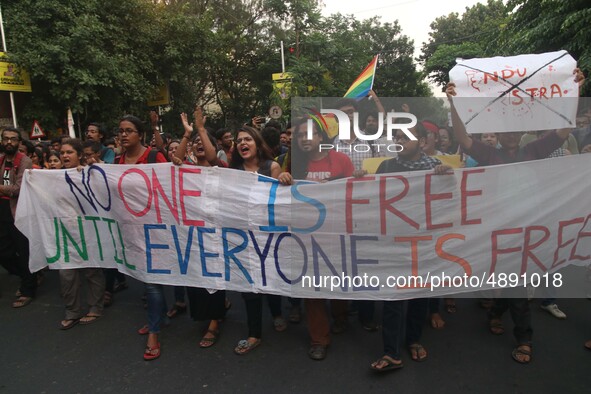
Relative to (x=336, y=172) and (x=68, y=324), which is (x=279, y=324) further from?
(x=68, y=324)

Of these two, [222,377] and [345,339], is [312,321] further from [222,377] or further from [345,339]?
[222,377]

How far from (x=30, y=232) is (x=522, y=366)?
14.2ft

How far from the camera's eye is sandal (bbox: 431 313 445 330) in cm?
355

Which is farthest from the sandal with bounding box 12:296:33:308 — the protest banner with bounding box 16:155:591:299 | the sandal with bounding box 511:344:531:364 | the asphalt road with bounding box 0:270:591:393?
the sandal with bounding box 511:344:531:364

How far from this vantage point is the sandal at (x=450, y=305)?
3865mm

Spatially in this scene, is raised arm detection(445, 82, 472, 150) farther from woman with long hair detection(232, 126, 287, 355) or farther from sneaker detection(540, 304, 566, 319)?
sneaker detection(540, 304, 566, 319)

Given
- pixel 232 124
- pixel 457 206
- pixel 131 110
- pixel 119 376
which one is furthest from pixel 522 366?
pixel 232 124

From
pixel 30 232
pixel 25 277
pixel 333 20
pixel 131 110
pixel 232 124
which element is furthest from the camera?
pixel 232 124

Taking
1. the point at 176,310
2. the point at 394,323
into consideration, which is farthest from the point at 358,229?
the point at 176,310

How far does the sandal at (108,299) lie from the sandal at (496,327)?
3656 millimetres

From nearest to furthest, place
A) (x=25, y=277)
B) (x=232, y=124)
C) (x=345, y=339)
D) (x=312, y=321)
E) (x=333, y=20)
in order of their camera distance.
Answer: (x=312, y=321)
(x=345, y=339)
(x=25, y=277)
(x=333, y=20)
(x=232, y=124)

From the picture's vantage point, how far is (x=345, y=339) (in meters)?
3.38

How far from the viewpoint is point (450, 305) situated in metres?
3.89

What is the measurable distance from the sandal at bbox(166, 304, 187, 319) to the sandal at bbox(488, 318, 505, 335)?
9.19 ft
